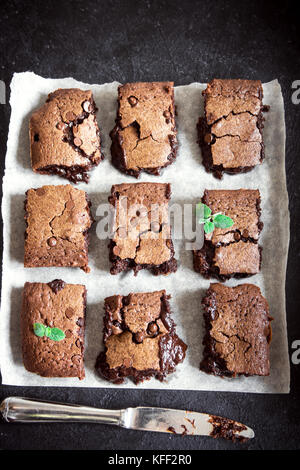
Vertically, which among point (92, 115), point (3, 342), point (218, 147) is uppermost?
point (92, 115)

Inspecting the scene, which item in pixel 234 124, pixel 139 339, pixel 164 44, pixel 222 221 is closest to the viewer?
pixel 139 339

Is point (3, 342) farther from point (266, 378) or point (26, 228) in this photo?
point (266, 378)

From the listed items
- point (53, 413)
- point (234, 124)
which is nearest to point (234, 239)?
point (234, 124)

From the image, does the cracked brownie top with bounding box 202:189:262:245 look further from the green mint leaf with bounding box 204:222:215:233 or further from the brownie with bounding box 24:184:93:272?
the brownie with bounding box 24:184:93:272

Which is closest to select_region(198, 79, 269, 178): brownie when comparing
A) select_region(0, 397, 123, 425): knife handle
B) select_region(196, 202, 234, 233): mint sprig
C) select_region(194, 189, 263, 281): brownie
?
select_region(194, 189, 263, 281): brownie

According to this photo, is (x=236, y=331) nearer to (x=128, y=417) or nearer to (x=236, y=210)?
(x=236, y=210)
